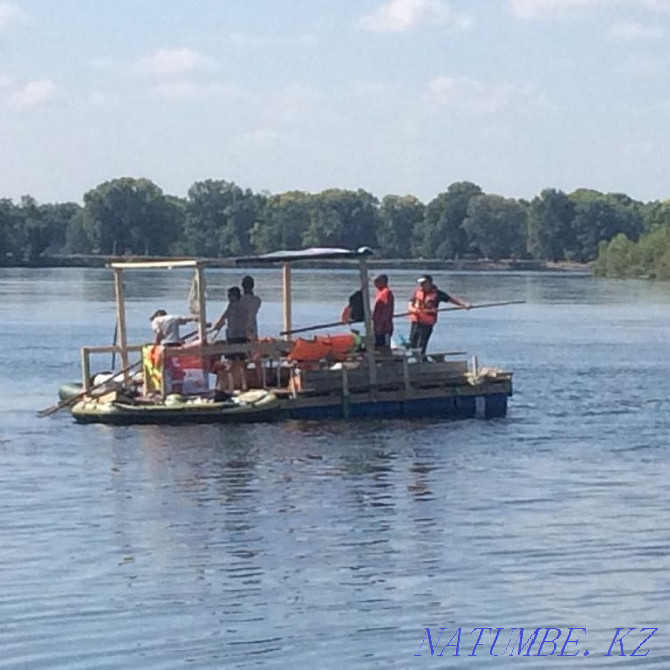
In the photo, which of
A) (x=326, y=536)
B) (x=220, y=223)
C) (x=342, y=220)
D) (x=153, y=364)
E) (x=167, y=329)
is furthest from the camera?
(x=220, y=223)

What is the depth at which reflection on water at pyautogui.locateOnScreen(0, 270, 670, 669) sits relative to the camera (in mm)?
14820

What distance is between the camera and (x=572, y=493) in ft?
70.7

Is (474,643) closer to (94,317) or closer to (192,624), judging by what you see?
(192,624)

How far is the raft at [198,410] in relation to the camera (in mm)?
26656

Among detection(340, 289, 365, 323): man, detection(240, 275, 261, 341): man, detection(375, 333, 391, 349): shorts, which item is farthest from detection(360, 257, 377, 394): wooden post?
detection(240, 275, 261, 341): man

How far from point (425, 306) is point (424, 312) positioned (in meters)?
0.24

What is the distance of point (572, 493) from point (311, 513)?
3.13 meters

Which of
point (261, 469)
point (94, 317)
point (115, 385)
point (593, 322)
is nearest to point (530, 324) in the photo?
point (593, 322)

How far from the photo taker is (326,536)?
18625 millimetres

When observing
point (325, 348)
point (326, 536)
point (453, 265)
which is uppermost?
point (325, 348)

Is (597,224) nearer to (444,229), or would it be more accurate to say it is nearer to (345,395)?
(444,229)

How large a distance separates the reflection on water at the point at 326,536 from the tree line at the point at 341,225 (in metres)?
149

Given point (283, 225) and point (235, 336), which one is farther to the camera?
point (283, 225)

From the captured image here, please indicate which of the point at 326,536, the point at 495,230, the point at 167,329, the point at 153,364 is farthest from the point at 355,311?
the point at 495,230
